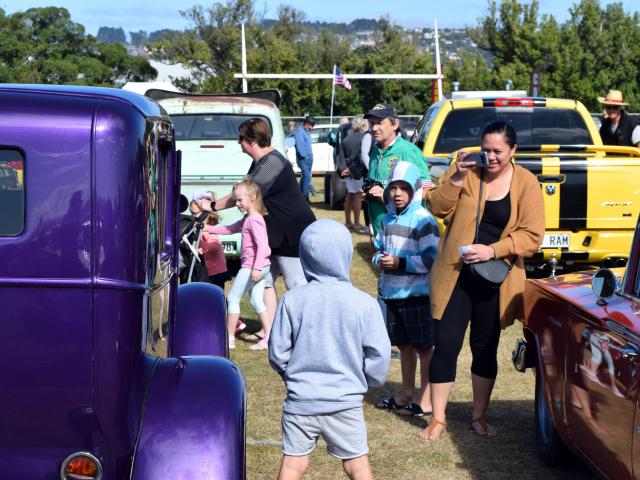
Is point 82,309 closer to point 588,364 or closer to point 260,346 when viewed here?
point 588,364

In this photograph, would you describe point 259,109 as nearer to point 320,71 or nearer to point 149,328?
point 149,328

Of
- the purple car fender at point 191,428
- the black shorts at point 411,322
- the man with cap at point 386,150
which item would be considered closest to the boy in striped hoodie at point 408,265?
the black shorts at point 411,322

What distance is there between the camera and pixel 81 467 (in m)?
3.43

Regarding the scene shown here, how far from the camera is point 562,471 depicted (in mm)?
5840

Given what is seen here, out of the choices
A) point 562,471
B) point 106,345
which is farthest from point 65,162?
point 562,471

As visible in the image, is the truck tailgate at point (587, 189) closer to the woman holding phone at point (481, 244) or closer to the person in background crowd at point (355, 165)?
the woman holding phone at point (481, 244)

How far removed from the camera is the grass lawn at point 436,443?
5852mm

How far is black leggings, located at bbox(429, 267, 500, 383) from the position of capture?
627 centimetres

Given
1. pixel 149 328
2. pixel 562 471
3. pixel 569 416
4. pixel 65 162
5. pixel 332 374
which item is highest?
pixel 65 162

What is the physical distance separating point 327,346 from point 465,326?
207cm

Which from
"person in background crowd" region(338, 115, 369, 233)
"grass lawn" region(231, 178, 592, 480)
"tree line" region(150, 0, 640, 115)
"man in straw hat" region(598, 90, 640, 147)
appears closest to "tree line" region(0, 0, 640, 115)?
"tree line" region(150, 0, 640, 115)

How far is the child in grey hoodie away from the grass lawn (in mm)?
1336

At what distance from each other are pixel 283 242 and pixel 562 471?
3.37 m

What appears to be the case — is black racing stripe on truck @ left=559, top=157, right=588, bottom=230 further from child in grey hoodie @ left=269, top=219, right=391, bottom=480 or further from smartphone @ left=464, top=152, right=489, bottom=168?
child in grey hoodie @ left=269, top=219, right=391, bottom=480
